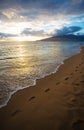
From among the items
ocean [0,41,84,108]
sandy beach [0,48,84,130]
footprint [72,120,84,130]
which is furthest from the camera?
ocean [0,41,84,108]

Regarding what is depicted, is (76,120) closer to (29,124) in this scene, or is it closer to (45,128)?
(45,128)

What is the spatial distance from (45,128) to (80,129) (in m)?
0.93

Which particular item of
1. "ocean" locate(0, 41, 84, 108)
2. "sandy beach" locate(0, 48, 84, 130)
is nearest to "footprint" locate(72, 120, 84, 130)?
"sandy beach" locate(0, 48, 84, 130)

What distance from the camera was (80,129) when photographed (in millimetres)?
3559

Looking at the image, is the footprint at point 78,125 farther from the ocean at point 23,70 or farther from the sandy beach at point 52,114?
the ocean at point 23,70

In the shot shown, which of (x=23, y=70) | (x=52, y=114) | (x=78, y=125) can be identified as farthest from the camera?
(x=23, y=70)

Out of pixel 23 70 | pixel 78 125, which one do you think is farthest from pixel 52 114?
pixel 23 70

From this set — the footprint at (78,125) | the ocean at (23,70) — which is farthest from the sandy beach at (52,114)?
the ocean at (23,70)

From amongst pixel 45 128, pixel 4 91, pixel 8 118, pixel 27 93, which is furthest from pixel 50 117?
pixel 4 91

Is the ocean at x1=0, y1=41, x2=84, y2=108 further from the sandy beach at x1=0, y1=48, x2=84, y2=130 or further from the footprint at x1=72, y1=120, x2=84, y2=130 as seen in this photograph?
the footprint at x1=72, y1=120, x2=84, y2=130

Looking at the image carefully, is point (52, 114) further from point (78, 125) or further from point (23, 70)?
point (23, 70)

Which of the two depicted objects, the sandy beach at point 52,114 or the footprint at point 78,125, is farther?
the sandy beach at point 52,114

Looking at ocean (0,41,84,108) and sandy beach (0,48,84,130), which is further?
ocean (0,41,84,108)

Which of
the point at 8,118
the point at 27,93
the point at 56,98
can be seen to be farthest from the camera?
the point at 27,93
